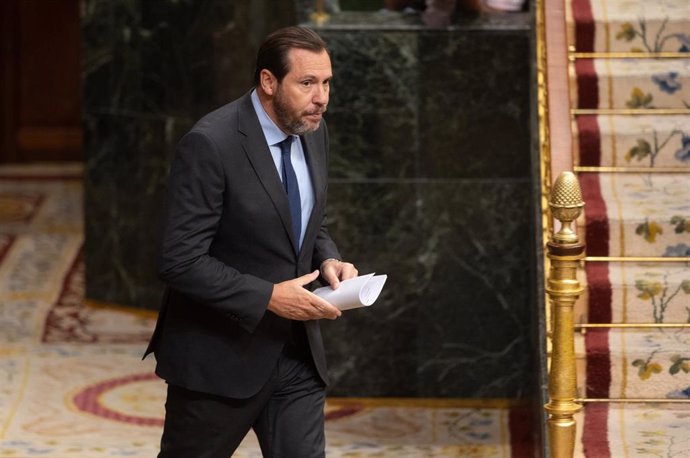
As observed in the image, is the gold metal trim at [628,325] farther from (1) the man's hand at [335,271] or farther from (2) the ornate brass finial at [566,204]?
(1) the man's hand at [335,271]

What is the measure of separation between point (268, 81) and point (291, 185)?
307 millimetres

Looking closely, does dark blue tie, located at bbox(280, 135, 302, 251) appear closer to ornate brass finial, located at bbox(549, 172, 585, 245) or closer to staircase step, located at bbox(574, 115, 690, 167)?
ornate brass finial, located at bbox(549, 172, 585, 245)

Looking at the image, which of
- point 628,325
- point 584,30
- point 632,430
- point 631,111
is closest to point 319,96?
point 632,430

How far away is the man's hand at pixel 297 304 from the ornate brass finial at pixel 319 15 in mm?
3048

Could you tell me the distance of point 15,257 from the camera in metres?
10.9

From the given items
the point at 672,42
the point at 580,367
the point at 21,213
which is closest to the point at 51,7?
the point at 21,213

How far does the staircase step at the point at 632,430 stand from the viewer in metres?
4.96

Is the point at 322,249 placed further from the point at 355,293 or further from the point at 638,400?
the point at 638,400

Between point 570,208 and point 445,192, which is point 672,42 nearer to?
point 445,192

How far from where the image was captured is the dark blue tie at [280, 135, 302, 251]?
4391 mm

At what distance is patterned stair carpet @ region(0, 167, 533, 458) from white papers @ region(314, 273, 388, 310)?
102 inches

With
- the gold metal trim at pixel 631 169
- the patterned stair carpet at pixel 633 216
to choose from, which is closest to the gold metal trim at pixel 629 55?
the patterned stair carpet at pixel 633 216

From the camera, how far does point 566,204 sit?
4.49m

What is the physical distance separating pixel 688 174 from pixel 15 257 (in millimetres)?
6104
